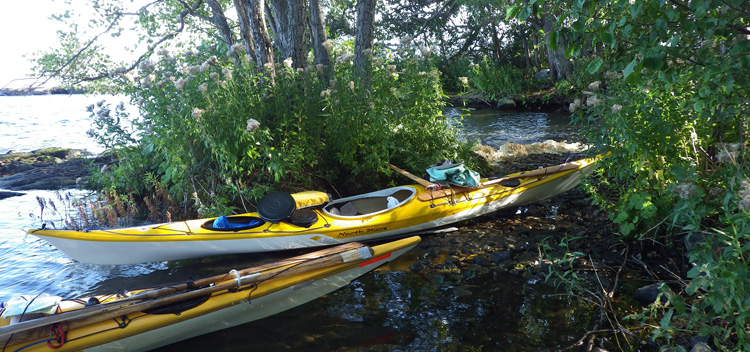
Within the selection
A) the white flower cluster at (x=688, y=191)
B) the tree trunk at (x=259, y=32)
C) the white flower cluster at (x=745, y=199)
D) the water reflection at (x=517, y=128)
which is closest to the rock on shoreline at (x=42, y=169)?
the tree trunk at (x=259, y=32)

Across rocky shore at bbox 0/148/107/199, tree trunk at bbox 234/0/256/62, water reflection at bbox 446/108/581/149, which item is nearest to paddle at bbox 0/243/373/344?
tree trunk at bbox 234/0/256/62

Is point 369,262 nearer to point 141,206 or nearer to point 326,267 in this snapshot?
point 326,267

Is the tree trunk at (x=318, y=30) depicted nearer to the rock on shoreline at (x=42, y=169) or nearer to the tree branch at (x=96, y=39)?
the tree branch at (x=96, y=39)

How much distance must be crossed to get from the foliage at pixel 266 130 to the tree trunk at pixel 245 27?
18.0 inches

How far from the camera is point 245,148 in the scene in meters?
5.81

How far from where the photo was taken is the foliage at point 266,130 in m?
5.69

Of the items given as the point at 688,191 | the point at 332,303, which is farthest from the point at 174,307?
the point at 688,191

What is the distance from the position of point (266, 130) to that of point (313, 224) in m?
1.33

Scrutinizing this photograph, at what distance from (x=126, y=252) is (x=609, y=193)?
5889 millimetres

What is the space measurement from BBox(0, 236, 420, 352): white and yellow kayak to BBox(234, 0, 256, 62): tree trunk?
383 centimetres

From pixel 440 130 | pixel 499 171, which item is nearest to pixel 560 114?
pixel 499 171

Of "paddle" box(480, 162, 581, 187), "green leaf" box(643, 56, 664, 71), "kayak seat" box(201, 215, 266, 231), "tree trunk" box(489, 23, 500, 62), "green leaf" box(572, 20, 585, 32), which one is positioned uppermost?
"tree trunk" box(489, 23, 500, 62)

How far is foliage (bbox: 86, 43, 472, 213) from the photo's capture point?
18.7 ft

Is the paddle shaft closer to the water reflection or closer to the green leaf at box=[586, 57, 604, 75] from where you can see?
the green leaf at box=[586, 57, 604, 75]
